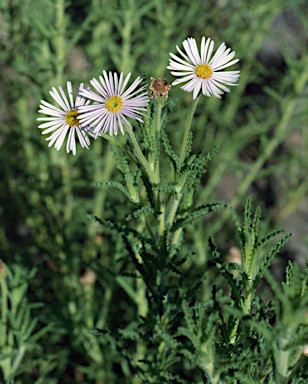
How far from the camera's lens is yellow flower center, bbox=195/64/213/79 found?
1.00 metres

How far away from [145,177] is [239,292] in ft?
1.00

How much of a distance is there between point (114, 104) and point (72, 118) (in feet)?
0.31

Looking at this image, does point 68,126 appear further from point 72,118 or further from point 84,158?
point 84,158

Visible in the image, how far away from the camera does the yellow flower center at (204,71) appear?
3.28 feet

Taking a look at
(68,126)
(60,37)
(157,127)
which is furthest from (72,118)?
(60,37)

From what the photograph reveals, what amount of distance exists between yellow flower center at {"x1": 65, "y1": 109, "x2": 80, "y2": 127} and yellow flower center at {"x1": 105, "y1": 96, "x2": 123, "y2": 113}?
0.07 m

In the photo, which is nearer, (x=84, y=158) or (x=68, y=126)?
(x=68, y=126)

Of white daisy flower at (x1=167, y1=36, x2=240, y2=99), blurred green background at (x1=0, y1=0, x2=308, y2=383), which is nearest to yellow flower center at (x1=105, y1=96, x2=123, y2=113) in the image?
white daisy flower at (x1=167, y1=36, x2=240, y2=99)

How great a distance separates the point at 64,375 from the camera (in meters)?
2.25

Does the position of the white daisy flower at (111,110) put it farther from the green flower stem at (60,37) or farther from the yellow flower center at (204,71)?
the green flower stem at (60,37)

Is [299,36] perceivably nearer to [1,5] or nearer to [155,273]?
[1,5]

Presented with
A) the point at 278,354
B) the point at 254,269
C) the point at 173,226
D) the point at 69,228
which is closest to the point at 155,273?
the point at 173,226

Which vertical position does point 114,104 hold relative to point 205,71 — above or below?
below

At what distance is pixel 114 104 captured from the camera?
0.97 meters
